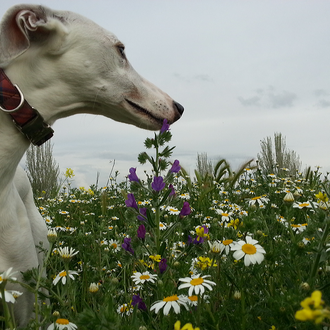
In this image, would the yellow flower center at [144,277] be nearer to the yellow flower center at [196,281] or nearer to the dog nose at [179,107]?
the yellow flower center at [196,281]

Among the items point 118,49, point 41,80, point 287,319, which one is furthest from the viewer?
point 118,49

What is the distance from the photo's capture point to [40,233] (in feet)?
8.97

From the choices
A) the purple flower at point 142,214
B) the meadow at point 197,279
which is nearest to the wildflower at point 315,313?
the meadow at point 197,279

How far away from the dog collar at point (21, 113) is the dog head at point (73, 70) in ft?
0.62

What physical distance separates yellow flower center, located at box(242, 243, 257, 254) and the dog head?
1.33m

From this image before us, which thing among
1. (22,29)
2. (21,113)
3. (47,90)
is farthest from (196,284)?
(22,29)

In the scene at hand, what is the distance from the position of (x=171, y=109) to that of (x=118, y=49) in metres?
0.58

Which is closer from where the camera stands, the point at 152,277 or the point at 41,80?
the point at 152,277

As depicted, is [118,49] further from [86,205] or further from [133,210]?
[86,205]

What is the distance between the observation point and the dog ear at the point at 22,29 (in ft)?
6.55

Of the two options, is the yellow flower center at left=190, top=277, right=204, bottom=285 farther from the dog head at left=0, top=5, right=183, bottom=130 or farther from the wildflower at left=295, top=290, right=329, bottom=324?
the dog head at left=0, top=5, right=183, bottom=130

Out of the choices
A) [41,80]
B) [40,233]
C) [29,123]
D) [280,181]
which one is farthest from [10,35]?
[280,181]

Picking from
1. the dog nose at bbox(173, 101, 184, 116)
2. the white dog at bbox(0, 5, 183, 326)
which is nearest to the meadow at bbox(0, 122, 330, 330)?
the white dog at bbox(0, 5, 183, 326)

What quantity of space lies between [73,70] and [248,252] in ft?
5.42
